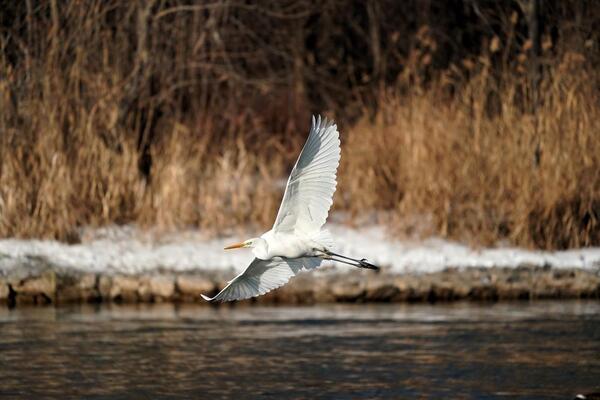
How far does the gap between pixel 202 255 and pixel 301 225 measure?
152 inches

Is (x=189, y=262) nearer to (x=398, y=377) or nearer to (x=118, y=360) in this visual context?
(x=118, y=360)

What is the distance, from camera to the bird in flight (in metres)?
6.76

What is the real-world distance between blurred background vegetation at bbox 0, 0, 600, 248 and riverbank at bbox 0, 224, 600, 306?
418mm

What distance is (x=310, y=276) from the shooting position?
10477 millimetres

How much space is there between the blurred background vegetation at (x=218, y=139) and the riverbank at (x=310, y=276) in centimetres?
42

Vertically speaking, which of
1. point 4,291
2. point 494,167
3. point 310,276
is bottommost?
point 4,291

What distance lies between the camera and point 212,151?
1300cm

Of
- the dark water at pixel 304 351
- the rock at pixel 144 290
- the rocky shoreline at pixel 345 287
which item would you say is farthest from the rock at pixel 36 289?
the rock at pixel 144 290

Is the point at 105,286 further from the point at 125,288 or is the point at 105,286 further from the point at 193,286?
the point at 193,286

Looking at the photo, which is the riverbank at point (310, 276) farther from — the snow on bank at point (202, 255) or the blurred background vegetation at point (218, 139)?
the blurred background vegetation at point (218, 139)

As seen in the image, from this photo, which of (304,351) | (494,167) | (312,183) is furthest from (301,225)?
(494,167)

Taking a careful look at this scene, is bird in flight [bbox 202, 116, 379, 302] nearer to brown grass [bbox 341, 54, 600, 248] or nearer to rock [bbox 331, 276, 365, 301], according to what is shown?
rock [bbox 331, 276, 365, 301]

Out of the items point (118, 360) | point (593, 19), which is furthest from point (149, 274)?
point (593, 19)

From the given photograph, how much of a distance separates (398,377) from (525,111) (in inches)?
203
